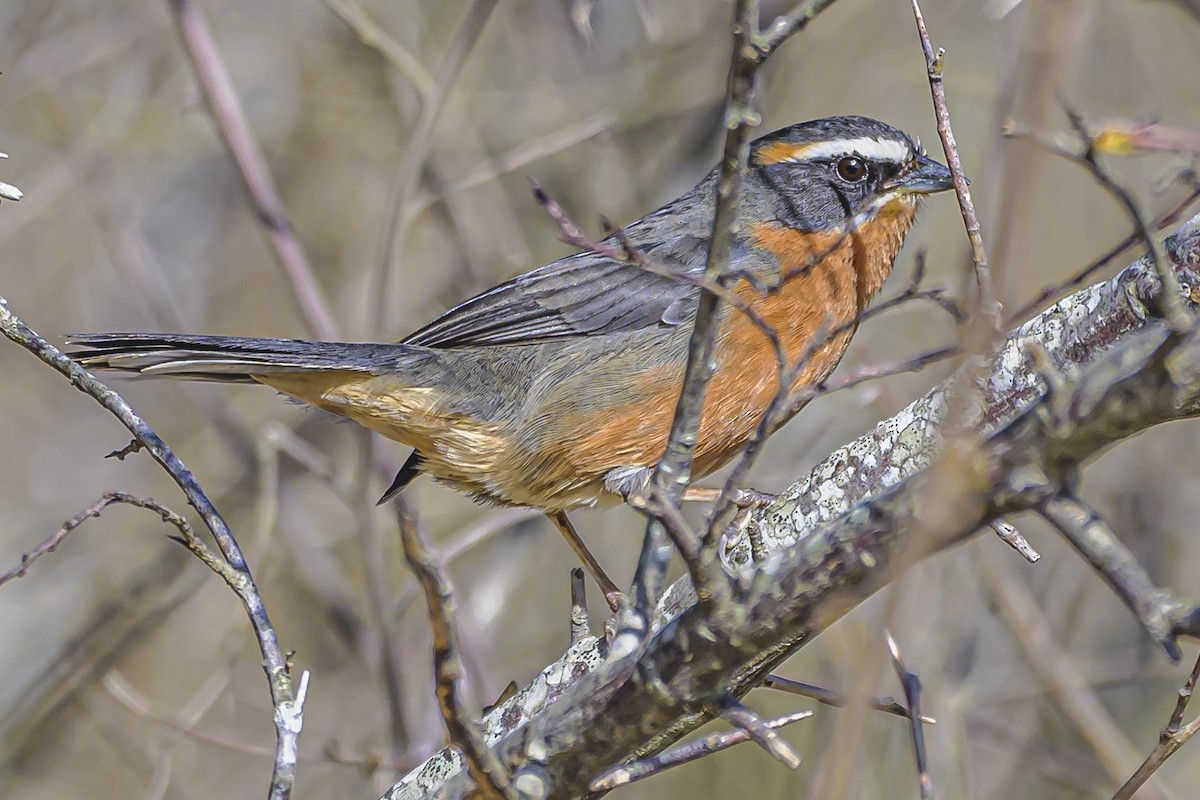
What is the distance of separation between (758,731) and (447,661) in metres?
0.65

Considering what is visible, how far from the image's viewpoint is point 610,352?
5.16 metres

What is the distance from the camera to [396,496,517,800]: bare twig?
184 cm

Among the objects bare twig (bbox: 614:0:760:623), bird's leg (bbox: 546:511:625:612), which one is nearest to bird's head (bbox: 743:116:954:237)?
bird's leg (bbox: 546:511:625:612)

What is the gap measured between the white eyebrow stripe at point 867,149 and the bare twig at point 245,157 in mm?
2655

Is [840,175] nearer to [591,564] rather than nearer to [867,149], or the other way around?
[867,149]

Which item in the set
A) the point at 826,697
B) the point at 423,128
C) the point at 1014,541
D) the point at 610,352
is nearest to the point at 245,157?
the point at 423,128

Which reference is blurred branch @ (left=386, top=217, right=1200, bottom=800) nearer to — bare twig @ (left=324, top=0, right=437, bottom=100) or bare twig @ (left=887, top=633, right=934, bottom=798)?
bare twig @ (left=887, top=633, right=934, bottom=798)

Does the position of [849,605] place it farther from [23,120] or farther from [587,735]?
[23,120]

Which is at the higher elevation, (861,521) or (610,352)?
(610,352)

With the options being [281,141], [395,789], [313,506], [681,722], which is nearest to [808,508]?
[681,722]

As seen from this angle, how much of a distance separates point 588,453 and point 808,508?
125 cm

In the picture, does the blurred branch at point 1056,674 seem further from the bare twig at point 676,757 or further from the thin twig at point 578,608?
the bare twig at point 676,757

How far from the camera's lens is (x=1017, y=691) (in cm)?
648

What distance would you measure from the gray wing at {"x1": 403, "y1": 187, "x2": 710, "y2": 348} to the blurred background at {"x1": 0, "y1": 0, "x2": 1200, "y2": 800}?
2.74ft
